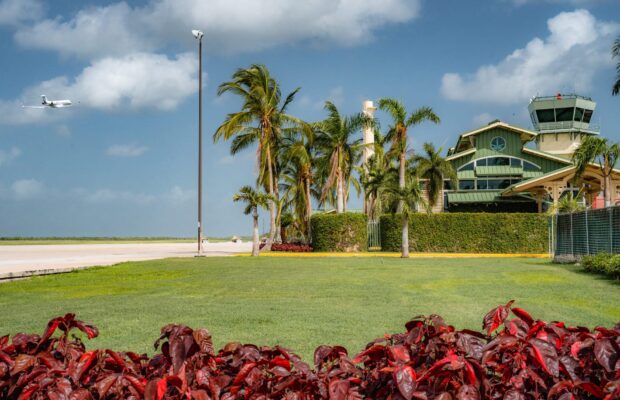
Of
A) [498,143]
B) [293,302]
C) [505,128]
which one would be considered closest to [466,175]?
[498,143]

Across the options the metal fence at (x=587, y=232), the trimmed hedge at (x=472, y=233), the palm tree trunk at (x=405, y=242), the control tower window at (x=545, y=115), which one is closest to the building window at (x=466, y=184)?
the trimmed hedge at (x=472, y=233)

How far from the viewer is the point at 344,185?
42344mm

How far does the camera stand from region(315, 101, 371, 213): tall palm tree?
129 ft

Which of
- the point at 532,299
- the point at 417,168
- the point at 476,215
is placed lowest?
the point at 532,299

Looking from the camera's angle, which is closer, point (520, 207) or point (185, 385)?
point (185, 385)

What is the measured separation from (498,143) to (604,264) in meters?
32.4

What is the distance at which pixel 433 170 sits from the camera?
43938 mm

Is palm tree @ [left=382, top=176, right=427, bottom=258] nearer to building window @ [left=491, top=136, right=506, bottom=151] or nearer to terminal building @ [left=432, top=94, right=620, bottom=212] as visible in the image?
terminal building @ [left=432, top=94, right=620, bottom=212]

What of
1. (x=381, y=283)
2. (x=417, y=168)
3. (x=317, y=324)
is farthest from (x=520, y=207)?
(x=317, y=324)

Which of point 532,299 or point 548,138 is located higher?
point 548,138

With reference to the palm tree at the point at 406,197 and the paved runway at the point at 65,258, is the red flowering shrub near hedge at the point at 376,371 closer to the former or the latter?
the paved runway at the point at 65,258

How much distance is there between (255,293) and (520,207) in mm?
37734

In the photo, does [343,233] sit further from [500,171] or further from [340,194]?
[500,171]

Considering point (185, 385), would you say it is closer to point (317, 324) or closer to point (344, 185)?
point (317, 324)
